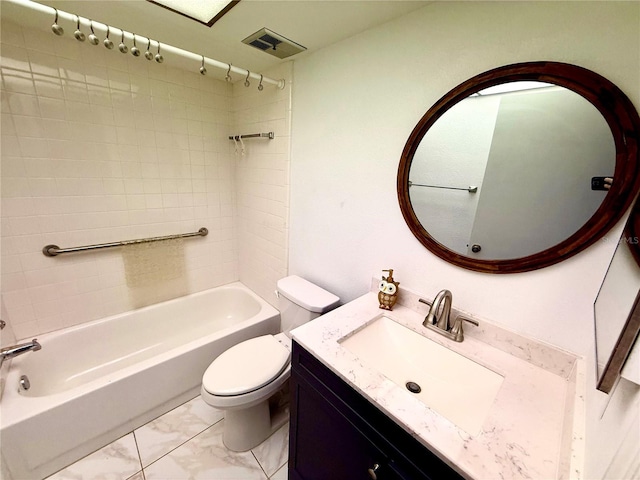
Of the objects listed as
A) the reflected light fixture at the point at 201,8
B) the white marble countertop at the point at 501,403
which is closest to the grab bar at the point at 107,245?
the reflected light fixture at the point at 201,8

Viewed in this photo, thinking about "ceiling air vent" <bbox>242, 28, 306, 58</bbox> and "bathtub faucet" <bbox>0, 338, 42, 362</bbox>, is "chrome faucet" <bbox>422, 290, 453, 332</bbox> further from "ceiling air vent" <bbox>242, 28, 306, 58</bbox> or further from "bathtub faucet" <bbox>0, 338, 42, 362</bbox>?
"bathtub faucet" <bbox>0, 338, 42, 362</bbox>

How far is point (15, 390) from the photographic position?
127 cm

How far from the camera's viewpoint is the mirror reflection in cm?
77

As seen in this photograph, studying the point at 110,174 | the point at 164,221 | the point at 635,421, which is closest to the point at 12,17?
the point at 110,174

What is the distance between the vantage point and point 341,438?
0.87m

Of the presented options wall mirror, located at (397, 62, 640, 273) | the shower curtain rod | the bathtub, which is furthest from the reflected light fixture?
the bathtub

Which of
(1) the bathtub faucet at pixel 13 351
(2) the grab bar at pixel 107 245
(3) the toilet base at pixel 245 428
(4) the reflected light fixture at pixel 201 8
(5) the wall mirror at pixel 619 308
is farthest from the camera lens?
(2) the grab bar at pixel 107 245

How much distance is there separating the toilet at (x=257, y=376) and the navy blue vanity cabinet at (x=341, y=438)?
288 millimetres

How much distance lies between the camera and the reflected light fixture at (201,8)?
1086 millimetres

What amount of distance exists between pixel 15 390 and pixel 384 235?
1.98 metres

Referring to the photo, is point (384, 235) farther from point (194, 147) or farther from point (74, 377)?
point (74, 377)

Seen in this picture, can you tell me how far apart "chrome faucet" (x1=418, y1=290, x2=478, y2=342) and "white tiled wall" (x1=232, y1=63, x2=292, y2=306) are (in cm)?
111

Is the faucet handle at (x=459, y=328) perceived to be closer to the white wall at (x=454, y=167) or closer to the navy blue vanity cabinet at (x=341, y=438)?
the white wall at (x=454, y=167)

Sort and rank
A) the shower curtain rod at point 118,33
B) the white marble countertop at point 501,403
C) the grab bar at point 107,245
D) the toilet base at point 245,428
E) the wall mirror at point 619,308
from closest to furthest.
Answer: the wall mirror at point 619,308 → the white marble countertop at point 501,403 → the shower curtain rod at point 118,33 → the toilet base at point 245,428 → the grab bar at point 107,245
